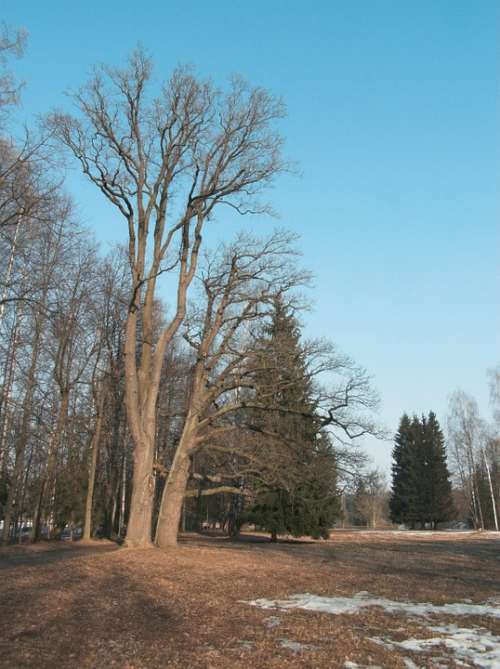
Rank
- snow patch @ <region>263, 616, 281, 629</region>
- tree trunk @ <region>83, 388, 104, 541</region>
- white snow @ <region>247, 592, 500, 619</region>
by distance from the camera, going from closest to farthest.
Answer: snow patch @ <region>263, 616, 281, 629</region>, white snow @ <region>247, 592, 500, 619</region>, tree trunk @ <region>83, 388, 104, 541</region>

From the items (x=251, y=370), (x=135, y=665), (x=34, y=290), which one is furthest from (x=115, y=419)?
(x=135, y=665)

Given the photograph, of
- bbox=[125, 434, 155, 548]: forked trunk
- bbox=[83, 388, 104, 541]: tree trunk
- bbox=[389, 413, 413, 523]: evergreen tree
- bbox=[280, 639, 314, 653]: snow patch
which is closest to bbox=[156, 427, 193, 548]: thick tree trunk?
bbox=[125, 434, 155, 548]: forked trunk

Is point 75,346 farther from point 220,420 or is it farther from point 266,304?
point 266,304

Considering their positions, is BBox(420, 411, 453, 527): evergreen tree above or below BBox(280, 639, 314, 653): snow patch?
above

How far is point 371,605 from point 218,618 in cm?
249

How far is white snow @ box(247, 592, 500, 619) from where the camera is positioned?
807cm

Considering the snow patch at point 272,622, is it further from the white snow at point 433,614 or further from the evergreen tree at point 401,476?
the evergreen tree at point 401,476

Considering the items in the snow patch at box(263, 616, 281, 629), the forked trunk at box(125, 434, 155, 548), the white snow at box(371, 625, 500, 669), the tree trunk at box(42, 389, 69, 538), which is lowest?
the white snow at box(371, 625, 500, 669)

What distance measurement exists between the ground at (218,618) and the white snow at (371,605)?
8 cm

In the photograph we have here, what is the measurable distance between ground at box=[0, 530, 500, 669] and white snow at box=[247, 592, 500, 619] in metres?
0.08

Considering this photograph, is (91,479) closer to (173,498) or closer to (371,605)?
(173,498)

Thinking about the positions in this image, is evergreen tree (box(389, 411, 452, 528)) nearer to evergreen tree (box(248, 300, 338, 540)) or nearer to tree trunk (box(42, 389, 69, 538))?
evergreen tree (box(248, 300, 338, 540))

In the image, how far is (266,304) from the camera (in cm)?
1958

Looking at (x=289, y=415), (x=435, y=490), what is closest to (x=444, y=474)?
(x=435, y=490)
